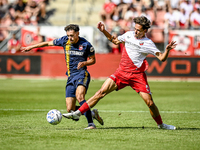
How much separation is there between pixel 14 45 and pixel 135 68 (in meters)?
16.9

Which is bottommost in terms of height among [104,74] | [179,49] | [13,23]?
[104,74]

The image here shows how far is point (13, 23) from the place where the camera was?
26297mm

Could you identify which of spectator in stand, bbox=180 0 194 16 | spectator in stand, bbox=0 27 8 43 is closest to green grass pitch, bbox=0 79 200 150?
spectator in stand, bbox=180 0 194 16

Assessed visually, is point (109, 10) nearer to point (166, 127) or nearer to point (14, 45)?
point (14, 45)

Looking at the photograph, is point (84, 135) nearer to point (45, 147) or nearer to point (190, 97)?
point (45, 147)

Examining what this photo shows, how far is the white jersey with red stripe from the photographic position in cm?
720

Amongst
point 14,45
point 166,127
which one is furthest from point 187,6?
point 166,127

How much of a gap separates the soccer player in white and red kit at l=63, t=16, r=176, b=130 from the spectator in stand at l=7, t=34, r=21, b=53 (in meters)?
16.5

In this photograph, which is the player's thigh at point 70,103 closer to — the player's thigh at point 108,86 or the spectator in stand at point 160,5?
the player's thigh at point 108,86

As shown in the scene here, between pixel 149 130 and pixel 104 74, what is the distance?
14.4 m

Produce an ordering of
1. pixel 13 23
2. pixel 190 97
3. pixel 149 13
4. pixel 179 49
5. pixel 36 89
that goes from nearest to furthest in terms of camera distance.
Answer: pixel 190 97
pixel 36 89
pixel 179 49
pixel 149 13
pixel 13 23

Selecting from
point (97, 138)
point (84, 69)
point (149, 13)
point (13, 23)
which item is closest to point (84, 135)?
point (97, 138)

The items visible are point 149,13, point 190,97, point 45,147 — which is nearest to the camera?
point 45,147

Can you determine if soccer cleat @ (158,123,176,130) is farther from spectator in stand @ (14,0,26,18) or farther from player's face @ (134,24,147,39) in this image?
spectator in stand @ (14,0,26,18)
